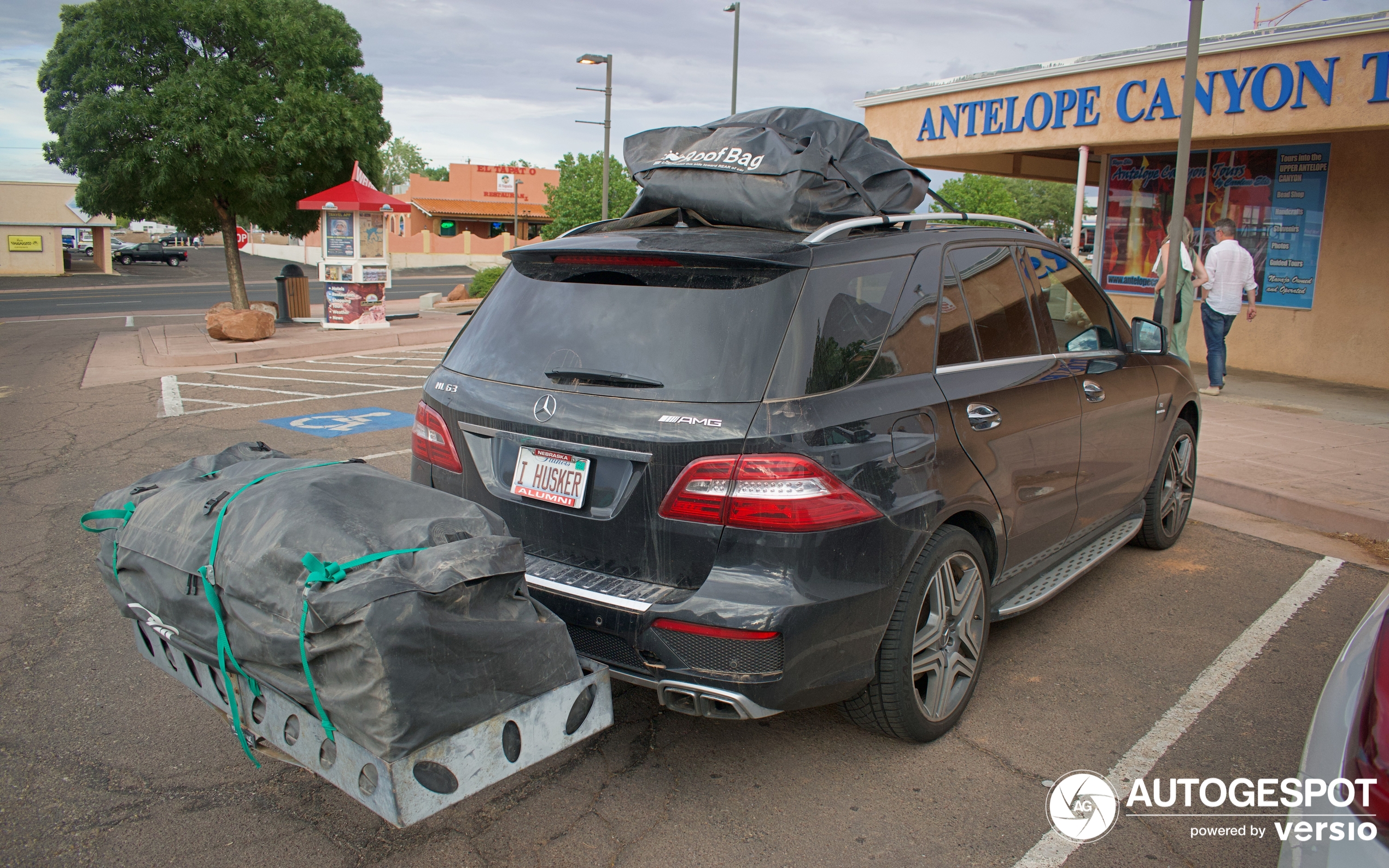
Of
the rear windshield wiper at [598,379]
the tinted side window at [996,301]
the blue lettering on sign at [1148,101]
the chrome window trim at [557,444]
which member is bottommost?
the chrome window trim at [557,444]

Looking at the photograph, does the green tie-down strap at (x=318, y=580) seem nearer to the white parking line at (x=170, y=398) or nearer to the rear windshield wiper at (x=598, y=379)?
the rear windshield wiper at (x=598, y=379)

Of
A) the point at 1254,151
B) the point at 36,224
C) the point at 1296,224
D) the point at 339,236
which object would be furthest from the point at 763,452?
the point at 36,224

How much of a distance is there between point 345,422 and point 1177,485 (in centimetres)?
727

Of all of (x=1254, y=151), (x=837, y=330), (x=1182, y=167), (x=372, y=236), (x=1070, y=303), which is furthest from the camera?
(x=372, y=236)

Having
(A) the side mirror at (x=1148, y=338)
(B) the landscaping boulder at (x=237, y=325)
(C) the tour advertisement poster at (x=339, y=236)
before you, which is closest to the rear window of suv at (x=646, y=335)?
(A) the side mirror at (x=1148, y=338)

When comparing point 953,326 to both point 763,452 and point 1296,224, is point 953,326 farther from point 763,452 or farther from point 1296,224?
point 1296,224

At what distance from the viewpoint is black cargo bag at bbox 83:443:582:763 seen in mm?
2279

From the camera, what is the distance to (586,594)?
3008mm

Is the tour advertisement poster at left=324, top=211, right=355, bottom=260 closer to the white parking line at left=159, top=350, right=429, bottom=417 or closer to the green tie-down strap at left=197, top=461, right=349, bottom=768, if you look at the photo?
the white parking line at left=159, top=350, right=429, bottom=417

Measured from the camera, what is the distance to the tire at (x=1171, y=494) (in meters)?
5.46

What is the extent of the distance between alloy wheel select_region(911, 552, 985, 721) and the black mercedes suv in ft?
0.04

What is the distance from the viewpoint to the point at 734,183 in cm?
378

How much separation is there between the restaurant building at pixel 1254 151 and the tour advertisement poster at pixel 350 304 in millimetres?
10297

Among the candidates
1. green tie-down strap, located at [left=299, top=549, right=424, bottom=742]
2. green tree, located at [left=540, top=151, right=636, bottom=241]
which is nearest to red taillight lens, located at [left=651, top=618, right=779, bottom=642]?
green tie-down strap, located at [left=299, top=549, right=424, bottom=742]
